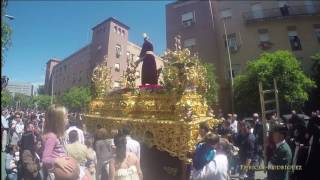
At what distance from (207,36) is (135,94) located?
109 inches

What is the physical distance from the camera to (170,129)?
3955mm

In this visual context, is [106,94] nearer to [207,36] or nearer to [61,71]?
[61,71]

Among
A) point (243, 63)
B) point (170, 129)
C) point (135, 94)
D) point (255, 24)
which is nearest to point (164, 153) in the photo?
point (170, 129)

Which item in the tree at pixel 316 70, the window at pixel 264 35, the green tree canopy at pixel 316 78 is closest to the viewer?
the green tree canopy at pixel 316 78

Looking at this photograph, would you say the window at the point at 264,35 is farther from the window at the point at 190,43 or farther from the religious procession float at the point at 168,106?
the religious procession float at the point at 168,106

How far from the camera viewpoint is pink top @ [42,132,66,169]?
2.48 metres

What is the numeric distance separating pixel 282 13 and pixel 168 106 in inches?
169

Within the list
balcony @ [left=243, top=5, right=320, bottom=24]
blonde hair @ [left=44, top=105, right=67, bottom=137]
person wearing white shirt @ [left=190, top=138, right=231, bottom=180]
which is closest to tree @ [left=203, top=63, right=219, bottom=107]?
balcony @ [left=243, top=5, right=320, bottom=24]

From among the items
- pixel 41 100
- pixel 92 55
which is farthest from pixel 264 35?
pixel 41 100

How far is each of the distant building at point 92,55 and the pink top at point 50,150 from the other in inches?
39.8

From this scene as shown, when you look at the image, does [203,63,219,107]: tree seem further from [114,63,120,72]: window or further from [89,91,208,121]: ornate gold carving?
[89,91,208,121]: ornate gold carving

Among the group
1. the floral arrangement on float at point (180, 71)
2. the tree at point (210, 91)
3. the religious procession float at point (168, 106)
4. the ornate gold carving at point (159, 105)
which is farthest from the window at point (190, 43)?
the ornate gold carving at point (159, 105)

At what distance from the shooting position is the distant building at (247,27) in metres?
5.31

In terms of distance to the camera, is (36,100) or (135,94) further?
(135,94)
